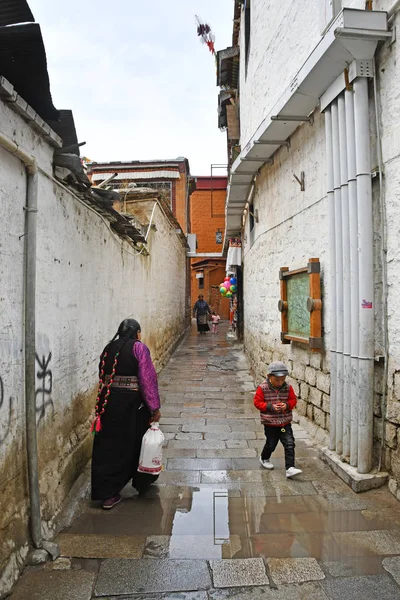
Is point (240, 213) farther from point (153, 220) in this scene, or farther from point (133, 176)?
point (133, 176)

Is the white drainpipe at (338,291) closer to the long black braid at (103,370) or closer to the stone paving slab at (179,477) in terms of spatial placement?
the stone paving slab at (179,477)

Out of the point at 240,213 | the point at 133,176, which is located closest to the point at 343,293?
the point at 240,213

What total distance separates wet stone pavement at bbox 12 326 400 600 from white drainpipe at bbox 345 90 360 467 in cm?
53

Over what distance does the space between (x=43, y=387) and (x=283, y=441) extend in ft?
7.78

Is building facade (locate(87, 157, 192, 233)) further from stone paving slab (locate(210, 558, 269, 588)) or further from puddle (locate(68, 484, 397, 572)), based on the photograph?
stone paving slab (locate(210, 558, 269, 588))

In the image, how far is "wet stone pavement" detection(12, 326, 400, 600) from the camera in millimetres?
2623

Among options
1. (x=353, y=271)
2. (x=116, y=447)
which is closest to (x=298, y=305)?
(x=353, y=271)

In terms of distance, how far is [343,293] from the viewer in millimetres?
4309

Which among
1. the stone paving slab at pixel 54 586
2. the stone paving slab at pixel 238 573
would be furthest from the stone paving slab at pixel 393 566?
the stone paving slab at pixel 54 586

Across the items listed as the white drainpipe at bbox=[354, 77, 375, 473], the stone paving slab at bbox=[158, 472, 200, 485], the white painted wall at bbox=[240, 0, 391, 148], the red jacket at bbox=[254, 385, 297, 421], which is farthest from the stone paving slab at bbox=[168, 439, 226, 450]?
the white painted wall at bbox=[240, 0, 391, 148]

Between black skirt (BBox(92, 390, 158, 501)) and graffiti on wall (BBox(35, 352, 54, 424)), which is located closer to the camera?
graffiti on wall (BBox(35, 352, 54, 424))

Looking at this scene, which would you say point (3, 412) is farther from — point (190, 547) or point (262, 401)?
point (262, 401)

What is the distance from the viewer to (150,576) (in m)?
2.74

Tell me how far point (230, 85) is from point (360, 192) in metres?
10.1
